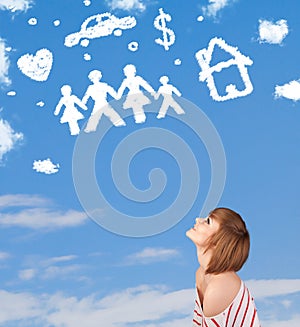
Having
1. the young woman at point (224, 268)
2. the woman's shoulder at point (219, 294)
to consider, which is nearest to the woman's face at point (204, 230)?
the young woman at point (224, 268)

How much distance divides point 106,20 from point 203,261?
2190 mm

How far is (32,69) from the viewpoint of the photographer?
3.96m

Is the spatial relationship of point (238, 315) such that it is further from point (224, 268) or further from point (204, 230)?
point (204, 230)

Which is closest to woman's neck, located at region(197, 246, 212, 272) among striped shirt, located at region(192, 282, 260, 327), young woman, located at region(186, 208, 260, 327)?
young woman, located at region(186, 208, 260, 327)

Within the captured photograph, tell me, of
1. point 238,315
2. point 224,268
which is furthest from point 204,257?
point 238,315

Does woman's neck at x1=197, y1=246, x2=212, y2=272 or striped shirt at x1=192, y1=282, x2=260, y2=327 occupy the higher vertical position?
woman's neck at x1=197, y1=246, x2=212, y2=272

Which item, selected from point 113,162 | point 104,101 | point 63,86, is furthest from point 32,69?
point 113,162

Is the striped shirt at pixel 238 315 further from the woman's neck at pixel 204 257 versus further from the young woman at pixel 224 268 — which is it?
the woman's neck at pixel 204 257

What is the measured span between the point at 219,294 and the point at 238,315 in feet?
0.31

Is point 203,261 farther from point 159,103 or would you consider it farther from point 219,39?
point 219,39

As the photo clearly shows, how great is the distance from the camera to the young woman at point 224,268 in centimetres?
209

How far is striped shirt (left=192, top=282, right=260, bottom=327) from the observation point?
2.10 metres

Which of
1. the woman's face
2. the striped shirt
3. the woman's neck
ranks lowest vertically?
the striped shirt

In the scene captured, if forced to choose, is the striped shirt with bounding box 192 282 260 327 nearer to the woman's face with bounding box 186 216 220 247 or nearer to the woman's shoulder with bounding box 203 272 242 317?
the woman's shoulder with bounding box 203 272 242 317
